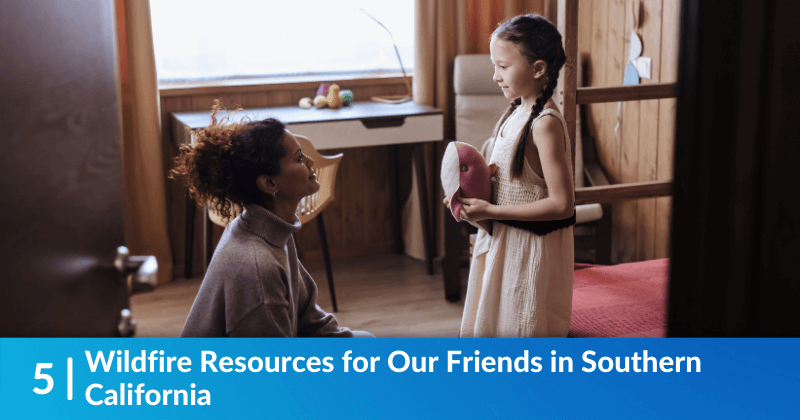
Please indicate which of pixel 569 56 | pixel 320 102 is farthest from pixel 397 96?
pixel 569 56

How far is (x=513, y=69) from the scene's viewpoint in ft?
4.86

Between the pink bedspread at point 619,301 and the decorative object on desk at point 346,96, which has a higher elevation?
the decorative object on desk at point 346,96

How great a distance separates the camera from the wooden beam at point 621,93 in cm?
195

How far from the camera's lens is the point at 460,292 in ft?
10.2

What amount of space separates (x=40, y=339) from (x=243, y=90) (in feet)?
8.84

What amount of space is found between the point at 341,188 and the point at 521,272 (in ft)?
6.98

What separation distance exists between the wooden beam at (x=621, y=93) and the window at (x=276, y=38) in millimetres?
1725

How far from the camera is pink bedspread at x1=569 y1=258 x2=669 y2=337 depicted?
1.86 metres

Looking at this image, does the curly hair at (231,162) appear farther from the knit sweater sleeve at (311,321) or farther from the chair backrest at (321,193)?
the chair backrest at (321,193)

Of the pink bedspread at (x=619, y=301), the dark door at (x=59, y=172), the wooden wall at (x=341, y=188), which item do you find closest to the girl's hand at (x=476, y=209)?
the pink bedspread at (x=619, y=301)

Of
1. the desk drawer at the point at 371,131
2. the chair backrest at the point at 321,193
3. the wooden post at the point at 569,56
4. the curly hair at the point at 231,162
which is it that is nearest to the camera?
the curly hair at the point at 231,162

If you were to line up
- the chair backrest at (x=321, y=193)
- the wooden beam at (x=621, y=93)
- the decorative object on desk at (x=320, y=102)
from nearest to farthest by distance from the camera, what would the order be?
the wooden beam at (x=621, y=93), the chair backrest at (x=321, y=193), the decorative object on desk at (x=320, y=102)

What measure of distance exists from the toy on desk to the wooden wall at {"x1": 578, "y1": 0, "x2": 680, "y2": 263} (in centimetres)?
158

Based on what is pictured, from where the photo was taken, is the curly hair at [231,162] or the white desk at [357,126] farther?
the white desk at [357,126]
